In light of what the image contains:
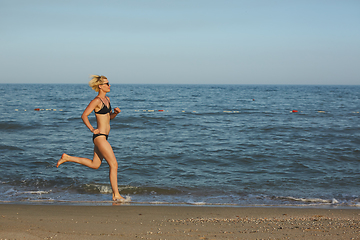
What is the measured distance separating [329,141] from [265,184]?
6.51 m

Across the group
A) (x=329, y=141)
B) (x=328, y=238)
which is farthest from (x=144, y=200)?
(x=329, y=141)

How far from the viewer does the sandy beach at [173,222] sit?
12.8 feet

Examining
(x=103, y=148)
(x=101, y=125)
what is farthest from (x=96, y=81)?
(x=103, y=148)

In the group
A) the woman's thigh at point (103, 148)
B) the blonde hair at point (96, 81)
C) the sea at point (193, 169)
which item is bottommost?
the sea at point (193, 169)

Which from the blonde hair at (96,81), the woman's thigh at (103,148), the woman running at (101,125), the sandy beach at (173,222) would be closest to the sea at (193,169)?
the sandy beach at (173,222)

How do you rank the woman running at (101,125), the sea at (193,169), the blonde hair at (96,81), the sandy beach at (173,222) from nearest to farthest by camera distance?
the sandy beach at (173,222) < the woman running at (101,125) < the blonde hair at (96,81) < the sea at (193,169)

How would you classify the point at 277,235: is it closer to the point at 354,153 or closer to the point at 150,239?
the point at 150,239

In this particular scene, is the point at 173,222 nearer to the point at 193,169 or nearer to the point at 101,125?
the point at 101,125

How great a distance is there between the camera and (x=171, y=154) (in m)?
10.2

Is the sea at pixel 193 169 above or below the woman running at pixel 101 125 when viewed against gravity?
below

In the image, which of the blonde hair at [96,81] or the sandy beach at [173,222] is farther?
the blonde hair at [96,81]

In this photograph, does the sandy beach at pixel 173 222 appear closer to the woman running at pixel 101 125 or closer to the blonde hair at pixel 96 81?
the woman running at pixel 101 125

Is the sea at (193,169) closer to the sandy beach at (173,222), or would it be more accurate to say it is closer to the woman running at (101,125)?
the sandy beach at (173,222)

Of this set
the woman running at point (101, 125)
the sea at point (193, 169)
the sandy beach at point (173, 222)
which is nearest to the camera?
the sandy beach at point (173, 222)
